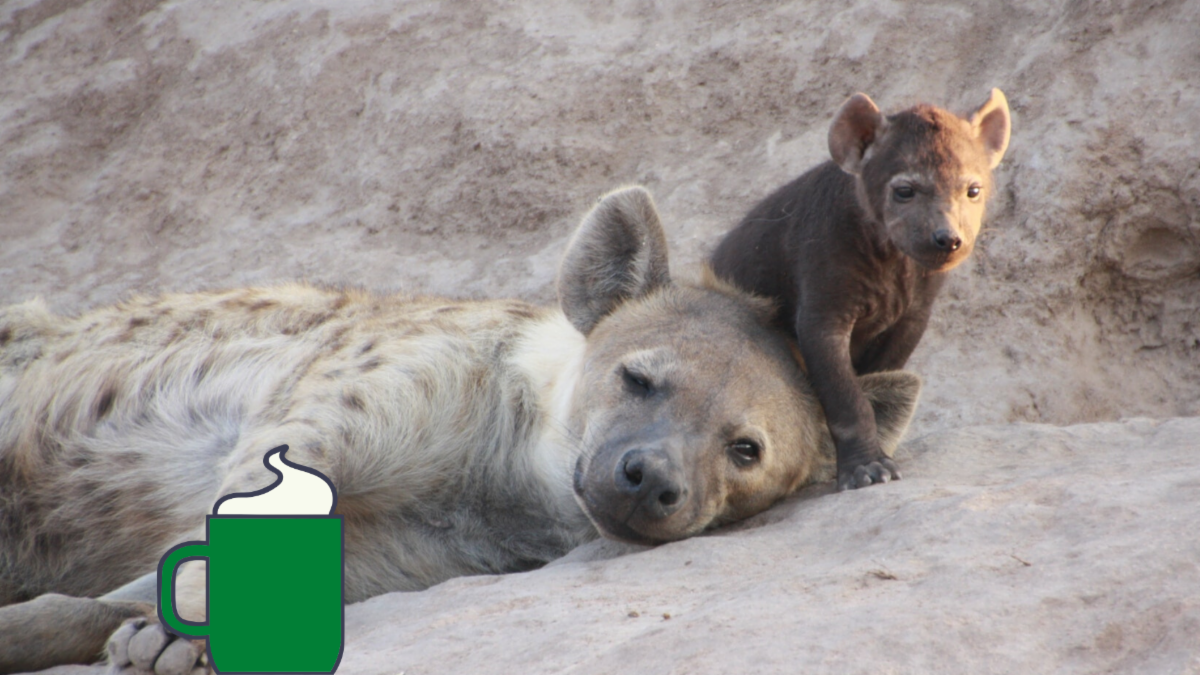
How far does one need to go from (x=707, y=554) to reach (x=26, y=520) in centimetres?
184

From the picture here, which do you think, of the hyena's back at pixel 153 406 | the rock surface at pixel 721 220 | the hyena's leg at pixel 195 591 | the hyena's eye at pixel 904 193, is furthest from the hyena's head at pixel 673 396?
the hyena's leg at pixel 195 591

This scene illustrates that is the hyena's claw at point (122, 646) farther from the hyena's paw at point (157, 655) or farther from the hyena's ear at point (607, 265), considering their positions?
the hyena's ear at point (607, 265)

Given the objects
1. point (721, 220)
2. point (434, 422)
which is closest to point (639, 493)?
point (434, 422)

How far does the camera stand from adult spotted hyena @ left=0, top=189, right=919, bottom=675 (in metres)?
2.47

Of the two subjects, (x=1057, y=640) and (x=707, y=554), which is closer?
(x=1057, y=640)

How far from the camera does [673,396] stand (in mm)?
2477

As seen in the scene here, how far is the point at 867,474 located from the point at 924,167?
2.20ft

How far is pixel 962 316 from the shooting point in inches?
157

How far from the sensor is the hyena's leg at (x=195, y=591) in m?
1.70

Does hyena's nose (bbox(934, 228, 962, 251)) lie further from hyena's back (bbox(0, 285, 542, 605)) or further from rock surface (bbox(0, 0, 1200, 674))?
hyena's back (bbox(0, 285, 542, 605))

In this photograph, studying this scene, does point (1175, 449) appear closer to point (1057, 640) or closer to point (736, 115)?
point (1057, 640)

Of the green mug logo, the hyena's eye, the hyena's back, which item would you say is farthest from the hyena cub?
the green mug logo

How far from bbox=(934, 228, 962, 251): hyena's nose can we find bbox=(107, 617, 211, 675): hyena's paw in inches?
60.9

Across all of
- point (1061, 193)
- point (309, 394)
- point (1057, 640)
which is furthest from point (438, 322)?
point (1061, 193)
